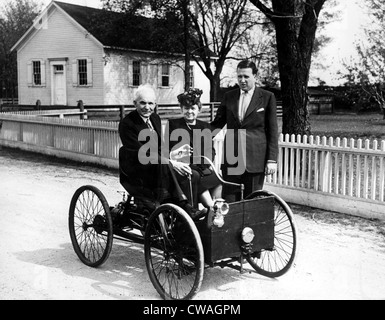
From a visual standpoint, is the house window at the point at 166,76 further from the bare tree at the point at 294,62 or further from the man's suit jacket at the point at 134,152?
the man's suit jacket at the point at 134,152

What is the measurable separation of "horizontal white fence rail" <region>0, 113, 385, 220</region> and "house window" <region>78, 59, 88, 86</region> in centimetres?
1322

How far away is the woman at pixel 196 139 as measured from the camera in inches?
206

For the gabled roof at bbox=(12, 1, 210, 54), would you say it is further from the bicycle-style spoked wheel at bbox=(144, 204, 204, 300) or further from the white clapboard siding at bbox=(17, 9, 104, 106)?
the bicycle-style spoked wheel at bbox=(144, 204, 204, 300)

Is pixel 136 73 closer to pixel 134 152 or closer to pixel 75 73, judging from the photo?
pixel 75 73

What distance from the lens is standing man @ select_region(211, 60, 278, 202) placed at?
219 inches

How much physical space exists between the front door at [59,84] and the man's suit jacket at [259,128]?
27.1 metres

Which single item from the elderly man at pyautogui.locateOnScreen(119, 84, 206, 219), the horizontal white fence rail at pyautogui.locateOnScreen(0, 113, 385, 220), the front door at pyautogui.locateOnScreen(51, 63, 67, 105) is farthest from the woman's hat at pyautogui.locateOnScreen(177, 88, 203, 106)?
the front door at pyautogui.locateOnScreen(51, 63, 67, 105)

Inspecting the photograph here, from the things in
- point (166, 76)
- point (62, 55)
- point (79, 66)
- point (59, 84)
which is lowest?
point (59, 84)

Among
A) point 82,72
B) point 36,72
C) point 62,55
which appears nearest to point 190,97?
point 82,72

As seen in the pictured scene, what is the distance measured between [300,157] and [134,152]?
4.71 meters

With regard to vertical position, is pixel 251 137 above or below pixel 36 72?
below

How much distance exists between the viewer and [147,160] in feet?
16.9

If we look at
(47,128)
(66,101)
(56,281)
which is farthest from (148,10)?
(56,281)

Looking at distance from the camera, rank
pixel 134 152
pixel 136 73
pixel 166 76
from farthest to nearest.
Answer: pixel 166 76 < pixel 136 73 < pixel 134 152
